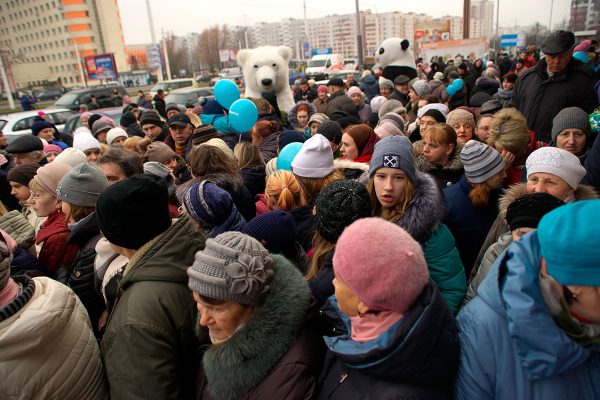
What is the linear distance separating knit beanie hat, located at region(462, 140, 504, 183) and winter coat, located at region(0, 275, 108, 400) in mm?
2622

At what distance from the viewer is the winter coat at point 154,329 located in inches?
61.8

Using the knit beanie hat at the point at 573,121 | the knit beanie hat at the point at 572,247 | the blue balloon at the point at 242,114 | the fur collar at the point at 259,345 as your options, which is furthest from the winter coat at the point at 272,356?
the blue balloon at the point at 242,114

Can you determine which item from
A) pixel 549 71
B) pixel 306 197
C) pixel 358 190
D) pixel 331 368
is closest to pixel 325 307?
pixel 331 368

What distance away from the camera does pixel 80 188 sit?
267cm

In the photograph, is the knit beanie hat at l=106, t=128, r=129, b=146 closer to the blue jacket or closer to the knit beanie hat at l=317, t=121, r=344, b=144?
the knit beanie hat at l=317, t=121, r=344, b=144

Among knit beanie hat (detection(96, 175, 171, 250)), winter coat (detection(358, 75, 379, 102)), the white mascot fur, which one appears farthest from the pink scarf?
winter coat (detection(358, 75, 379, 102))

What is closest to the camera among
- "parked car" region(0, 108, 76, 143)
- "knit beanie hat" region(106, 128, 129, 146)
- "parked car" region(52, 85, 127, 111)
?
"knit beanie hat" region(106, 128, 129, 146)

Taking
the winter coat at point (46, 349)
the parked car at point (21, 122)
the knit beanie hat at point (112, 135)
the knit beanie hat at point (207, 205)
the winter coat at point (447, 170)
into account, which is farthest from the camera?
the parked car at point (21, 122)

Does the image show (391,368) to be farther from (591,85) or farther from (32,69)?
(32,69)

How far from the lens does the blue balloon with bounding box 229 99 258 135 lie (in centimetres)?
535

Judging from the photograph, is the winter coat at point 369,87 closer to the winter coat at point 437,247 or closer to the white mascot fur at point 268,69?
the white mascot fur at point 268,69

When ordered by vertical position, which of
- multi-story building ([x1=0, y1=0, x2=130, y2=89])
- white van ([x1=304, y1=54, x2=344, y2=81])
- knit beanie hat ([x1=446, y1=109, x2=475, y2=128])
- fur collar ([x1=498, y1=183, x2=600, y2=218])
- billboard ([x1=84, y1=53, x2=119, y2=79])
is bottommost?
fur collar ([x1=498, y1=183, x2=600, y2=218])

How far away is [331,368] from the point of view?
4.93 feet

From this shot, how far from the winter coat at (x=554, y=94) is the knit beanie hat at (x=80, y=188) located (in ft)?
16.4
